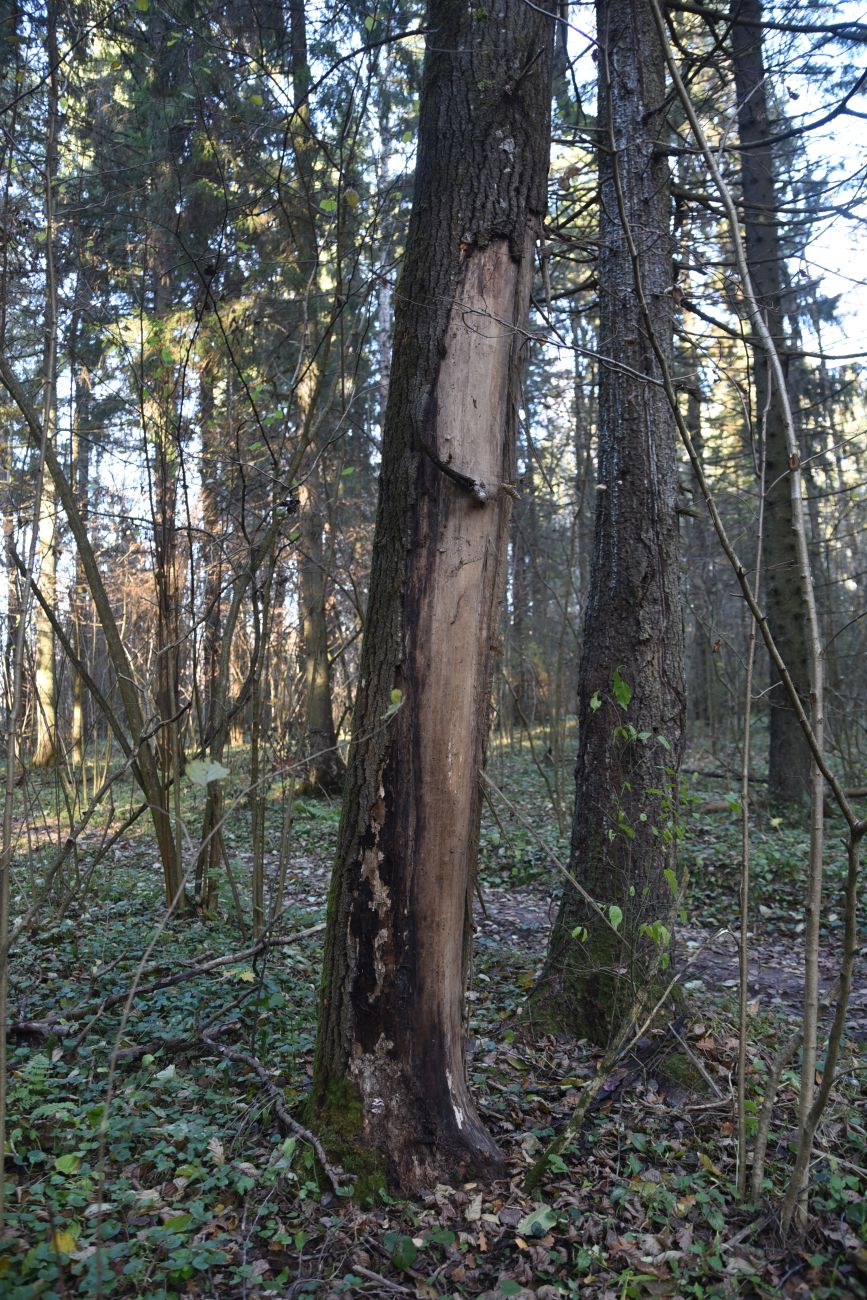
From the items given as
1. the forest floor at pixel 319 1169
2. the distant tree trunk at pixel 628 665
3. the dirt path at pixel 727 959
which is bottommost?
the dirt path at pixel 727 959

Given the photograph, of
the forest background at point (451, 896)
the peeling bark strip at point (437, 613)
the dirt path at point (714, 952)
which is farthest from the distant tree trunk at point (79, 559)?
the peeling bark strip at point (437, 613)

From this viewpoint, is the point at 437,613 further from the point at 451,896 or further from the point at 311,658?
the point at 311,658

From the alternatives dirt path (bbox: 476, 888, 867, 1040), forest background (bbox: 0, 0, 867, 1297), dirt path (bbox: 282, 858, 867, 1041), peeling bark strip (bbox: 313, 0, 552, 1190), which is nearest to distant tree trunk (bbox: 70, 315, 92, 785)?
forest background (bbox: 0, 0, 867, 1297)

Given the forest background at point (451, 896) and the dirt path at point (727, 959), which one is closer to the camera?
the forest background at point (451, 896)

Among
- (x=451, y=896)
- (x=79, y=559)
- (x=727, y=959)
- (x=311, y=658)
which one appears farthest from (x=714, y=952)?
(x=311, y=658)

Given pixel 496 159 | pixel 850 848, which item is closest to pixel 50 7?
pixel 496 159

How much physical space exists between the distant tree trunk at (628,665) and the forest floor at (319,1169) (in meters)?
0.34

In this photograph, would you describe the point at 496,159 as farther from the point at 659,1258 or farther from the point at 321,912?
the point at 321,912

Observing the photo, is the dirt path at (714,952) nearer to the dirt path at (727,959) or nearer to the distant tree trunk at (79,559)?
the dirt path at (727,959)

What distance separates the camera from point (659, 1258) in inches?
89.7

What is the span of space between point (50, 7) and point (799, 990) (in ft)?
20.1

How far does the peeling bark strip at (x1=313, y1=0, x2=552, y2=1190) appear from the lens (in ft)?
8.33

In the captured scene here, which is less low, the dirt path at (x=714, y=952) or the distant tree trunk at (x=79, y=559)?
the distant tree trunk at (x=79, y=559)

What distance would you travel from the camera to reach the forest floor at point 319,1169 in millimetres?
2141
